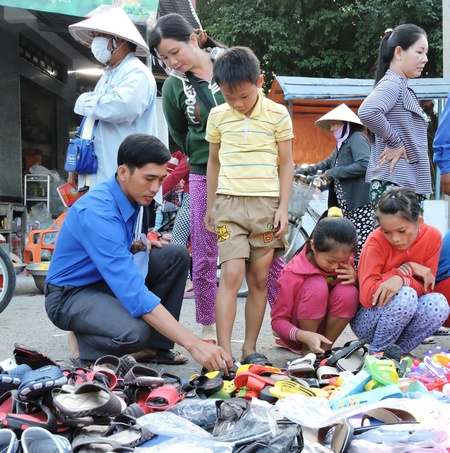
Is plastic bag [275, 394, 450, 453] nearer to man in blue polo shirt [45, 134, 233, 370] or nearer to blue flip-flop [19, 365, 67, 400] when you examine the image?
man in blue polo shirt [45, 134, 233, 370]

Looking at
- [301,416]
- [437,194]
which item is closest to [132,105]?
[301,416]

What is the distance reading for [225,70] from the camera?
124 inches

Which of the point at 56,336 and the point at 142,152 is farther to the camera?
the point at 56,336

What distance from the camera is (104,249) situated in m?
2.87

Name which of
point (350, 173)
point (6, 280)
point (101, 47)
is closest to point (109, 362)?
point (101, 47)

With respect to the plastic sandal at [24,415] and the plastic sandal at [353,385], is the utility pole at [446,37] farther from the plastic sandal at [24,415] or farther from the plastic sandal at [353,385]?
the plastic sandal at [24,415]

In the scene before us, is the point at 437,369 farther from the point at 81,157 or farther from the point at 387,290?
the point at 81,157

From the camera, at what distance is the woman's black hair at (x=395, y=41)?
3.63m

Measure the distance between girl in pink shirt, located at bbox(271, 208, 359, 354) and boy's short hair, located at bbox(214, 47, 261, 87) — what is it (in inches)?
33.0

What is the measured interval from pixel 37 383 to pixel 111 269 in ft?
2.62

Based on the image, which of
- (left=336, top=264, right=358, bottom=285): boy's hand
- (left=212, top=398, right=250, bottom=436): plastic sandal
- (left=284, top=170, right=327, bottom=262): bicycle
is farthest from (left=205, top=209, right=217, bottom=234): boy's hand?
(left=284, top=170, right=327, bottom=262): bicycle

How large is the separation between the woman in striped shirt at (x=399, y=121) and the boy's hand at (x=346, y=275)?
0.52 m

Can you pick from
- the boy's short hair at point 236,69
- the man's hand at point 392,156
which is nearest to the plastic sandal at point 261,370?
the boy's short hair at point 236,69

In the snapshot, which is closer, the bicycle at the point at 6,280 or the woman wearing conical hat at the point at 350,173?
the bicycle at the point at 6,280
